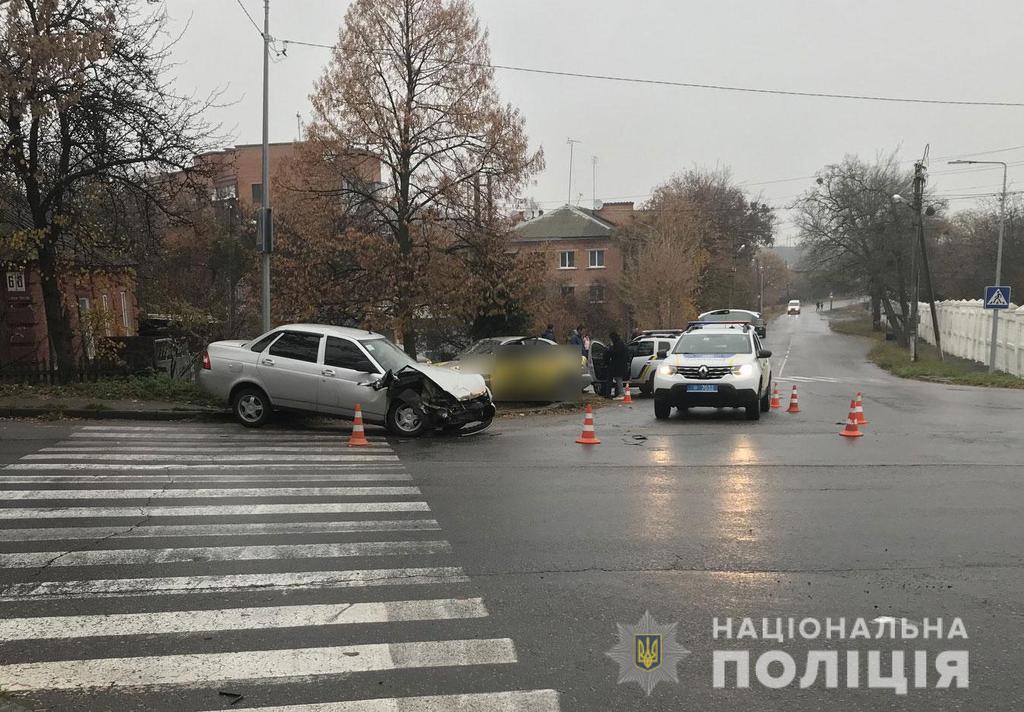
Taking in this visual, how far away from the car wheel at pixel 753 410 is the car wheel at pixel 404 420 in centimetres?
628

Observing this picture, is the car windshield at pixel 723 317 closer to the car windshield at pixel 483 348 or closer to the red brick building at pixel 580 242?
the car windshield at pixel 483 348

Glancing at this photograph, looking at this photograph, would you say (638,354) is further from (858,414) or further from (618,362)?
(858,414)

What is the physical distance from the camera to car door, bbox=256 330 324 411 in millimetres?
13289

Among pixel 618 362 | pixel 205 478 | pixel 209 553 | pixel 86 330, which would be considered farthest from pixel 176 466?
pixel 618 362

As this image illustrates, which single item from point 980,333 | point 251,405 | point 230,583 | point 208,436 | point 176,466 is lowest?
point 208,436

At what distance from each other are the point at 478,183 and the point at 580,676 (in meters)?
20.3

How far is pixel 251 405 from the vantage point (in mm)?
13688

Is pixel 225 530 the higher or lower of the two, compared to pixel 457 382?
lower

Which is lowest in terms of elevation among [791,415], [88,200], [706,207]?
[791,415]

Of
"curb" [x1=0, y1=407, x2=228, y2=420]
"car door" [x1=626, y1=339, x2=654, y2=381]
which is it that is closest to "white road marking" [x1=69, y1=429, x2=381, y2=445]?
"curb" [x1=0, y1=407, x2=228, y2=420]

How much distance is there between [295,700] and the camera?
13.1ft

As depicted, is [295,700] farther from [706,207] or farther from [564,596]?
[706,207]

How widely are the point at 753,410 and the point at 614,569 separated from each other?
33.1 feet

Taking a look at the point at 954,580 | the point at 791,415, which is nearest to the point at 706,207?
the point at 791,415
